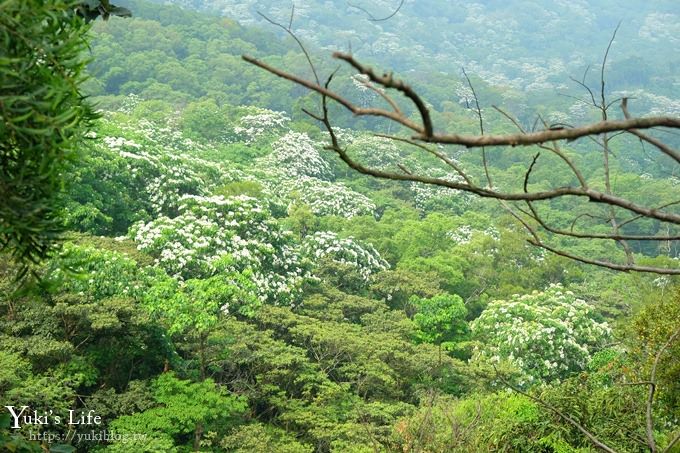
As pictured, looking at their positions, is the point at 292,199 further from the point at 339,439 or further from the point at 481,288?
the point at 339,439

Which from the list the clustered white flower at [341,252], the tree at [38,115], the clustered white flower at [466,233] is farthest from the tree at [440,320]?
the tree at [38,115]

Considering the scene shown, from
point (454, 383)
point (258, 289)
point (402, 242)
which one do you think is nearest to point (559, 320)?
point (454, 383)

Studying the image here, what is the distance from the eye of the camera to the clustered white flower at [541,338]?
46.0 feet

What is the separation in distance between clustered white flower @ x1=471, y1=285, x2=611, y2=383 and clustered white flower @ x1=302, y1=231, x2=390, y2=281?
3761mm

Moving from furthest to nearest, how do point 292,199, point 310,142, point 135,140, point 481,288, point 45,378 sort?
point 310,142
point 292,199
point 481,288
point 135,140
point 45,378

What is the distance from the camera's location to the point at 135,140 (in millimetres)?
18797

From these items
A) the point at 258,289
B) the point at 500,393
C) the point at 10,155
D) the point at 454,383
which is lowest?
the point at 454,383

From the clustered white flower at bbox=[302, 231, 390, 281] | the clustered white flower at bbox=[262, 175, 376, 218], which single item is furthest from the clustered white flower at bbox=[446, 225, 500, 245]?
the clustered white flower at bbox=[302, 231, 390, 281]

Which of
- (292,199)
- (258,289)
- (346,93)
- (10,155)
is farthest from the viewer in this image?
(346,93)

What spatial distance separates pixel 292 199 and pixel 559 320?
12323 mm

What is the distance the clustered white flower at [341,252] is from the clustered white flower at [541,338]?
3.76 metres

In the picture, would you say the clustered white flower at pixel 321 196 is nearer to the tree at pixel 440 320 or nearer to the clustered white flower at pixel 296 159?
the clustered white flower at pixel 296 159

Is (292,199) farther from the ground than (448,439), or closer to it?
closer to it

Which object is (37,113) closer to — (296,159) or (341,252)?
(341,252)
